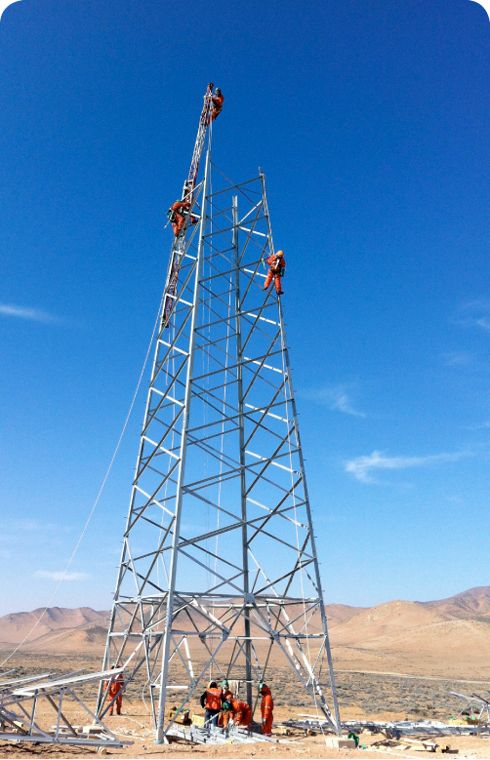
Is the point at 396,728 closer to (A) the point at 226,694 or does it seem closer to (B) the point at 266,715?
(B) the point at 266,715

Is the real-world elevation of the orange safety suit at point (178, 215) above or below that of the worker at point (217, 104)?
below

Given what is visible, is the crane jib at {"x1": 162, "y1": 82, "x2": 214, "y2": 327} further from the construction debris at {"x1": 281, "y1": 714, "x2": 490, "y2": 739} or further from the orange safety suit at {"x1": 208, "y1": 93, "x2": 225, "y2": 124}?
the construction debris at {"x1": 281, "y1": 714, "x2": 490, "y2": 739}

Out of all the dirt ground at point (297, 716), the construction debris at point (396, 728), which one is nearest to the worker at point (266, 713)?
the dirt ground at point (297, 716)

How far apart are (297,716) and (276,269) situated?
60.5ft

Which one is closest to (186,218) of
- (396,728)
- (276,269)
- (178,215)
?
(178,215)

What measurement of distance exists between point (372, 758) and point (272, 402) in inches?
424

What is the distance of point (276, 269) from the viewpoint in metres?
20.7

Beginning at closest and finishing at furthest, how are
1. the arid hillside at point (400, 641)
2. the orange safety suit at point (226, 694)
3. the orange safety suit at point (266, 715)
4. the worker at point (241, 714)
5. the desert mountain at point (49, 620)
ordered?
the worker at point (241, 714) < the orange safety suit at point (266, 715) < the orange safety suit at point (226, 694) < the arid hillside at point (400, 641) < the desert mountain at point (49, 620)

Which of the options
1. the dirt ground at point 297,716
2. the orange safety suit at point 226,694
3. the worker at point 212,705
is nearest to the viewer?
the dirt ground at point 297,716

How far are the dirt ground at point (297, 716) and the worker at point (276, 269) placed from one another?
47.0 ft

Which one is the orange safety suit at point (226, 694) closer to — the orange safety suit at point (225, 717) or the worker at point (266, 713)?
the orange safety suit at point (225, 717)

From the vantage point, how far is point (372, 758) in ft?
42.7

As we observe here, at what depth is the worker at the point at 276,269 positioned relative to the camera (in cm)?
2070

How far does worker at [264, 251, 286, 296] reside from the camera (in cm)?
2070
